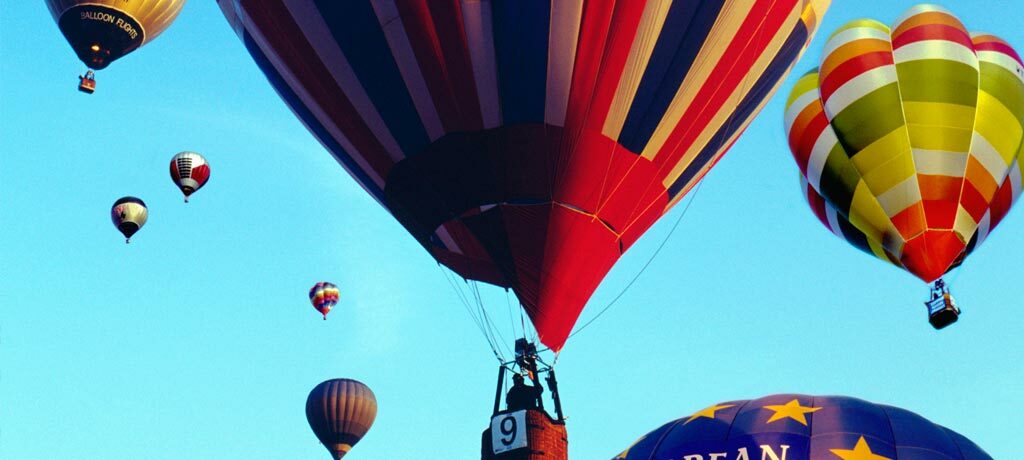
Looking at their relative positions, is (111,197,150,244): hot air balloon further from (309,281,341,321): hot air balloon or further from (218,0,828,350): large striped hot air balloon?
(218,0,828,350): large striped hot air balloon

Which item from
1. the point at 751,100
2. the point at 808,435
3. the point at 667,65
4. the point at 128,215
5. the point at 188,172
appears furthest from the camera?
the point at 128,215

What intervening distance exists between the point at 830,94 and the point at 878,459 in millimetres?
5652

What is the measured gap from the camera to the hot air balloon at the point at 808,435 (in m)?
12.7

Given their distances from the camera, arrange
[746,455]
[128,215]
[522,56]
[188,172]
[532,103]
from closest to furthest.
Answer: [746,455] < [522,56] < [532,103] < [188,172] < [128,215]

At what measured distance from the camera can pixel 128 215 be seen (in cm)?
2502

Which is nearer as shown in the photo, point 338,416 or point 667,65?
point 667,65

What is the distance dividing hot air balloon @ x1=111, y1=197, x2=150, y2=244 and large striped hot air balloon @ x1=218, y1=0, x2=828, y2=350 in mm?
11007

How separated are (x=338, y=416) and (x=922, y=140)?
44.6ft

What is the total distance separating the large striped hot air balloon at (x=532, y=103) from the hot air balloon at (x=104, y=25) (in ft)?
30.2

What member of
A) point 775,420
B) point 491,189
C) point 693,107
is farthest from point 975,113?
point 491,189

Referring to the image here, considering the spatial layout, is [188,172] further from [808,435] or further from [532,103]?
[808,435]

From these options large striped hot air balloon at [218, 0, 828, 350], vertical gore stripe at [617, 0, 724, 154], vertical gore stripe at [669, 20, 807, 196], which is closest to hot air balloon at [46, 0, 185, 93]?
large striped hot air balloon at [218, 0, 828, 350]

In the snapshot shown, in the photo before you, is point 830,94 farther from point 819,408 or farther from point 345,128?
point 345,128

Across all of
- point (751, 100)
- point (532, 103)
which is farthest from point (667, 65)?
point (751, 100)
